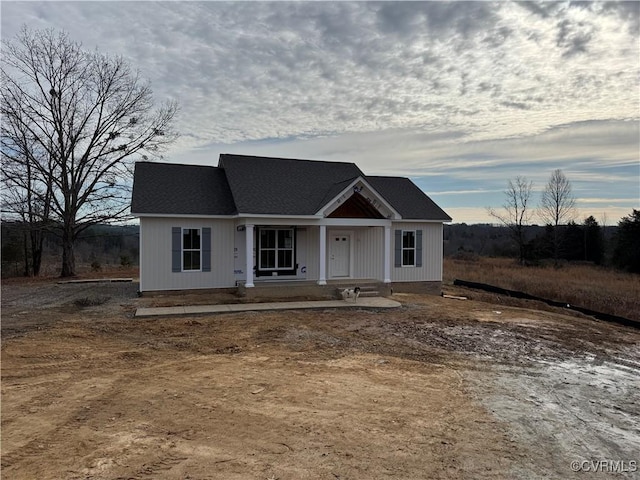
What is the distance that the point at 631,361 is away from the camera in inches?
336

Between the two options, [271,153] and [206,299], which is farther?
[271,153]

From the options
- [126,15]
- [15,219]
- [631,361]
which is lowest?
[631,361]

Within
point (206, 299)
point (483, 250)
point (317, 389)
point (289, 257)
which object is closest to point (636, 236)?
point (483, 250)

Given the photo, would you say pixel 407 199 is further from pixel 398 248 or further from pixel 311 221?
pixel 311 221

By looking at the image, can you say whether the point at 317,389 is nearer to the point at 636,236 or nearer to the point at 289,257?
the point at 289,257

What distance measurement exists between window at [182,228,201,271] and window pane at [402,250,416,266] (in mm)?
8202

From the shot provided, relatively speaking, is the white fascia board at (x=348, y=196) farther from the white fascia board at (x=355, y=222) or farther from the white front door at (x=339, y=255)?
the white front door at (x=339, y=255)

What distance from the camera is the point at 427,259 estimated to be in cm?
1834

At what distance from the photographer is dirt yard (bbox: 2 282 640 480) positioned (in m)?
4.18

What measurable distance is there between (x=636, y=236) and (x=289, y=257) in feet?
102

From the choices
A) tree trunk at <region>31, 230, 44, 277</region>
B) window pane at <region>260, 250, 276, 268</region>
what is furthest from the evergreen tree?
tree trunk at <region>31, 230, 44, 277</region>

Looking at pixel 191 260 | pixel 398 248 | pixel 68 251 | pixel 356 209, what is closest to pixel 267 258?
pixel 191 260

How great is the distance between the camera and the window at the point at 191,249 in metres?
14.8

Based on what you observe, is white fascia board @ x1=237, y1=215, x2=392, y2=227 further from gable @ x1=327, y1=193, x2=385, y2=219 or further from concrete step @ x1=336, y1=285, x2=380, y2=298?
concrete step @ x1=336, y1=285, x2=380, y2=298
